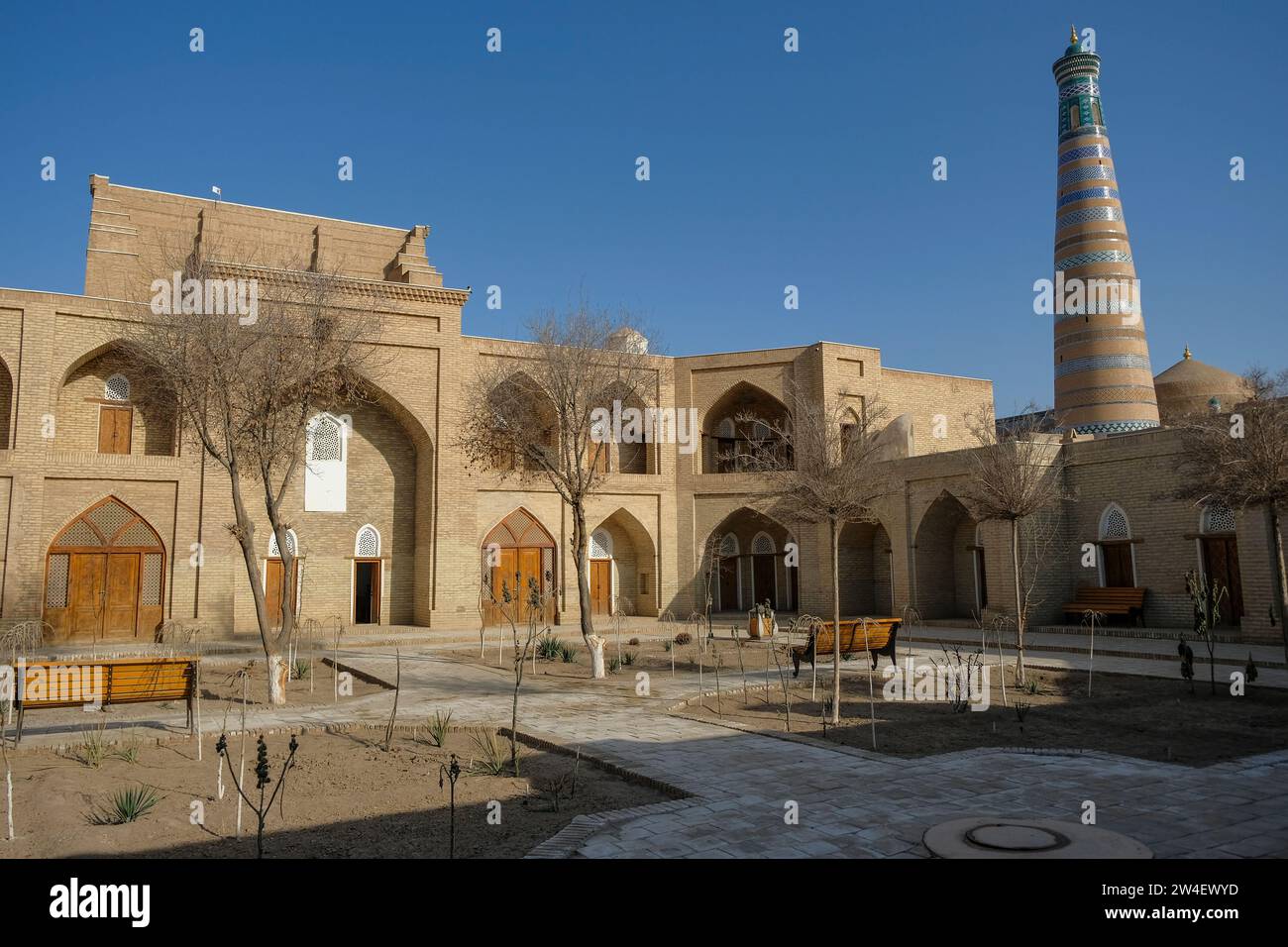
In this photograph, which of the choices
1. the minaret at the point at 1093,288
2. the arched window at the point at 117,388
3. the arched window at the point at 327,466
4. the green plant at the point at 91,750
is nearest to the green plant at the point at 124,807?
the green plant at the point at 91,750

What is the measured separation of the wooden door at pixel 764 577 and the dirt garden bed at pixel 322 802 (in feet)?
65.1

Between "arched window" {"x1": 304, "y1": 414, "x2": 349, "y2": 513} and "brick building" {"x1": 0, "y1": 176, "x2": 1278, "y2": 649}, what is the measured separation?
0.18 ft

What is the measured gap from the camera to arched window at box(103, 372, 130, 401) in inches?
796

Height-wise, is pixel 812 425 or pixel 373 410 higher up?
pixel 373 410

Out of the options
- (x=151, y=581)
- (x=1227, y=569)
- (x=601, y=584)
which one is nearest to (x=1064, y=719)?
(x=1227, y=569)

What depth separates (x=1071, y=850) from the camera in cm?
414

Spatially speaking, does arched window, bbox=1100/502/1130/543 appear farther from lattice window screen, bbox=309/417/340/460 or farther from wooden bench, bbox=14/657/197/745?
lattice window screen, bbox=309/417/340/460

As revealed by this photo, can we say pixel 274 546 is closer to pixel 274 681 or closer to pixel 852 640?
pixel 274 681

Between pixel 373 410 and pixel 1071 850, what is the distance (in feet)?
70.8

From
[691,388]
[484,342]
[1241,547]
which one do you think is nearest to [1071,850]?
[1241,547]

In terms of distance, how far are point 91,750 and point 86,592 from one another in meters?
14.4

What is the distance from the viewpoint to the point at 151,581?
19.6m

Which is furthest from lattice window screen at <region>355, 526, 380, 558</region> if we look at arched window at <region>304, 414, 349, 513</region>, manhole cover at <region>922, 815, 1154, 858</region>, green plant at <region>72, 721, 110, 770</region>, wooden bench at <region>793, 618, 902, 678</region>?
manhole cover at <region>922, 815, 1154, 858</region>
